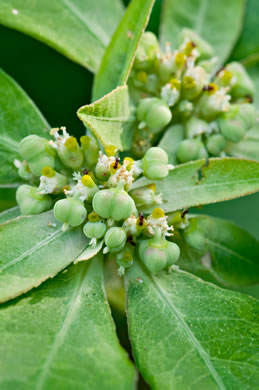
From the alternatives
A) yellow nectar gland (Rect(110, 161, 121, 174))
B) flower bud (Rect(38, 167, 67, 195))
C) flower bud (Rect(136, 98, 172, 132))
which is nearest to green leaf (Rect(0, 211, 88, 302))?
flower bud (Rect(38, 167, 67, 195))

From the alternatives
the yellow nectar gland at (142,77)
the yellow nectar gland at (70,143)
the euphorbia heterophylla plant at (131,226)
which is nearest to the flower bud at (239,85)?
the euphorbia heterophylla plant at (131,226)

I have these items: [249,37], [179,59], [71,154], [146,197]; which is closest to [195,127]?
[179,59]

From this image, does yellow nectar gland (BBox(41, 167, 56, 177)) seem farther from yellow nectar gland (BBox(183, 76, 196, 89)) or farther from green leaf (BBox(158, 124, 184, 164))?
yellow nectar gland (BBox(183, 76, 196, 89))

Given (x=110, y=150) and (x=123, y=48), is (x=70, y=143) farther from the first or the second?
(x=123, y=48)

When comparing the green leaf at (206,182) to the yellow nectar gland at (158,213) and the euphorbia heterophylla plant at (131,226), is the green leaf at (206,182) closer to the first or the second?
the euphorbia heterophylla plant at (131,226)

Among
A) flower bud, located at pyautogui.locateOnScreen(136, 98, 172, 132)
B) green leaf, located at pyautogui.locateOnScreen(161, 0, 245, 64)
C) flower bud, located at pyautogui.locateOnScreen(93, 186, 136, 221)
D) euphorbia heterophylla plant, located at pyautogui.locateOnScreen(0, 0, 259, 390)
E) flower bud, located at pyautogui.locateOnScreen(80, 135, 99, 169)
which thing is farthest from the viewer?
green leaf, located at pyautogui.locateOnScreen(161, 0, 245, 64)
